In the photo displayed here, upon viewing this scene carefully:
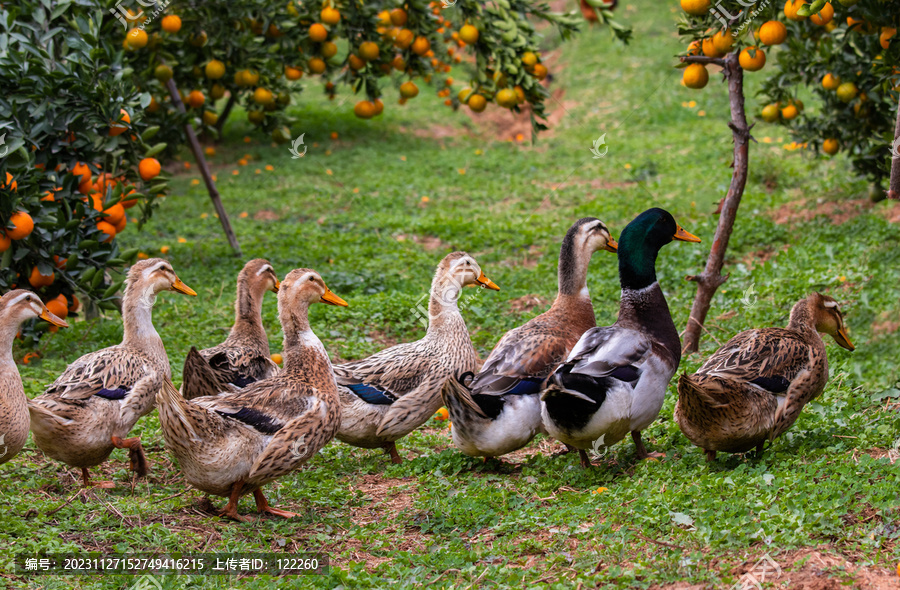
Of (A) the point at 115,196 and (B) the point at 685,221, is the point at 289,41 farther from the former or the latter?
(B) the point at 685,221

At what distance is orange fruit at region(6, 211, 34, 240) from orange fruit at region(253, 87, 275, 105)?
13.0 feet

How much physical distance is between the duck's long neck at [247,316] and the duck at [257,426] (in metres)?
1.21

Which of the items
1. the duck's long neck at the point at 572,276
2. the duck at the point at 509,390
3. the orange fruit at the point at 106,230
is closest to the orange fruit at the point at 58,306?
the orange fruit at the point at 106,230

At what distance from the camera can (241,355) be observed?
6289mm

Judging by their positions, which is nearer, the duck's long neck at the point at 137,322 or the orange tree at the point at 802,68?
the duck's long neck at the point at 137,322

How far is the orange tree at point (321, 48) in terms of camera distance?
8500 mm

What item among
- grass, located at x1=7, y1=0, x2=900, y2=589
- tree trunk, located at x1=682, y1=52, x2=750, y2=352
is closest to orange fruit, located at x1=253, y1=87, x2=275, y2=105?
grass, located at x1=7, y1=0, x2=900, y2=589

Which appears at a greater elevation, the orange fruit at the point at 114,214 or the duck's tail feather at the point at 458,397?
the orange fruit at the point at 114,214

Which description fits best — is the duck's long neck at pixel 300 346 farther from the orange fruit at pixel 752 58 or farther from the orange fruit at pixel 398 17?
the orange fruit at pixel 398 17

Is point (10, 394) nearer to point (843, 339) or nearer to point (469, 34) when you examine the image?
point (469, 34)

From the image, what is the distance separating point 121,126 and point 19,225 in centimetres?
166

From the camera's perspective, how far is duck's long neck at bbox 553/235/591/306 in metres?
6.45

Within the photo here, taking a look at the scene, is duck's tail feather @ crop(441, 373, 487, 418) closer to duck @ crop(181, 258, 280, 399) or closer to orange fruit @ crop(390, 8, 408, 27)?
duck @ crop(181, 258, 280, 399)

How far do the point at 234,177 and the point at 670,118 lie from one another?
9614 mm
